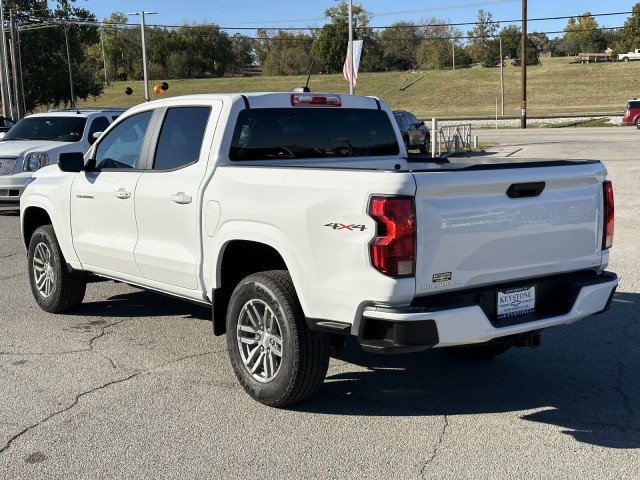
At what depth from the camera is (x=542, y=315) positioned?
15.5ft

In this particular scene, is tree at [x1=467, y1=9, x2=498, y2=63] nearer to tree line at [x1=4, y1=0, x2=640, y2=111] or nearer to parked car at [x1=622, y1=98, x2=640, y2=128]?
tree line at [x1=4, y1=0, x2=640, y2=111]

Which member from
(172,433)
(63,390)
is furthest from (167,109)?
(172,433)

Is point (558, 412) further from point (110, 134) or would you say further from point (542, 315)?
point (110, 134)

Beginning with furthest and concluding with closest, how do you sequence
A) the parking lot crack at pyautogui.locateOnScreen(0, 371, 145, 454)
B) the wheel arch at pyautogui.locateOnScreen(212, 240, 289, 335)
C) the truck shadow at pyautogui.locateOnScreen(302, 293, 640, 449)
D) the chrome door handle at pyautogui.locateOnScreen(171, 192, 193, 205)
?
the chrome door handle at pyautogui.locateOnScreen(171, 192, 193, 205), the wheel arch at pyautogui.locateOnScreen(212, 240, 289, 335), the truck shadow at pyautogui.locateOnScreen(302, 293, 640, 449), the parking lot crack at pyautogui.locateOnScreen(0, 371, 145, 454)

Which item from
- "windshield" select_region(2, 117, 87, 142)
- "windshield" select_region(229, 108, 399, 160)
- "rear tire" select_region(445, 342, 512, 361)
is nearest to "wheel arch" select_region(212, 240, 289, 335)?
"windshield" select_region(229, 108, 399, 160)

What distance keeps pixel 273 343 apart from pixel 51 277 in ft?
10.9

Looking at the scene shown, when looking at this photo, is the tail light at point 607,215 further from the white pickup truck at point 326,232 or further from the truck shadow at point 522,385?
the truck shadow at point 522,385

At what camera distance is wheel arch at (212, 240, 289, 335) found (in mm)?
5203

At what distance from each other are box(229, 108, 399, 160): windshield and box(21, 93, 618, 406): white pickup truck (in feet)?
0.04

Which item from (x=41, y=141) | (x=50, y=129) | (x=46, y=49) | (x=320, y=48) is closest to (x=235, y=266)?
(x=41, y=141)

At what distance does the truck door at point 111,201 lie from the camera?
241 inches

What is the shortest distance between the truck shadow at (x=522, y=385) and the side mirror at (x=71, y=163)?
2670 millimetres

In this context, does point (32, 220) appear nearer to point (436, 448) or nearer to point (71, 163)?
point (71, 163)

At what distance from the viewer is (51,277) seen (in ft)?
24.3
